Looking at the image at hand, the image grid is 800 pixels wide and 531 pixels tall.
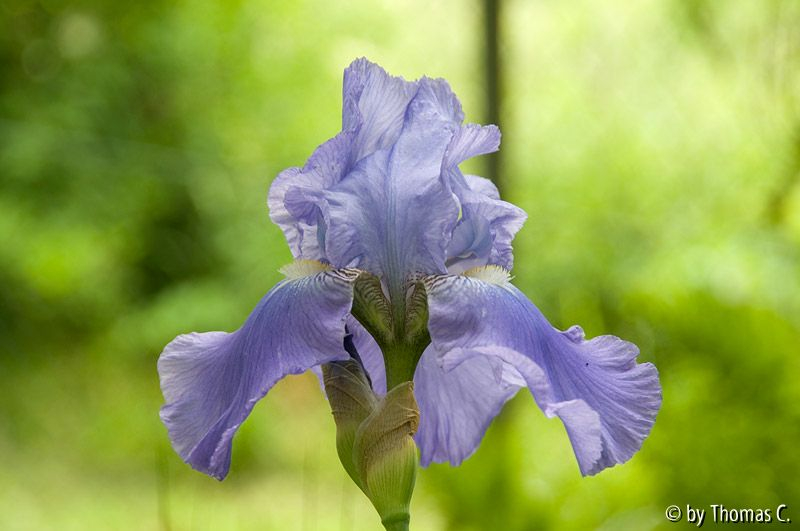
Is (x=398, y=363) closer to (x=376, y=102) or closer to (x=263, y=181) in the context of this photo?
(x=376, y=102)

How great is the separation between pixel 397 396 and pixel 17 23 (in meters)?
3.85

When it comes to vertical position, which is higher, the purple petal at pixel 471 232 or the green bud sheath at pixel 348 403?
the purple petal at pixel 471 232

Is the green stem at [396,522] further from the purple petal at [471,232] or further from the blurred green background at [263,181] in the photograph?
the blurred green background at [263,181]

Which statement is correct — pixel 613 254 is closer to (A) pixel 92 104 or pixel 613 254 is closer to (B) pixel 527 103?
(B) pixel 527 103

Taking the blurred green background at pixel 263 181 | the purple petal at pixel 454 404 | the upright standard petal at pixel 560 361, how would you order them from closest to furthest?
the upright standard petal at pixel 560 361
the purple petal at pixel 454 404
the blurred green background at pixel 263 181

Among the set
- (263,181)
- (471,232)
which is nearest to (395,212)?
(471,232)

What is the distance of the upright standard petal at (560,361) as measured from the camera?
380 mm

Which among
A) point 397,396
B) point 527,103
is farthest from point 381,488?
point 527,103

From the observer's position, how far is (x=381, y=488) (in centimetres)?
40

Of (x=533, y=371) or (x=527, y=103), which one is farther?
(x=527, y=103)

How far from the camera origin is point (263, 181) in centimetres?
348

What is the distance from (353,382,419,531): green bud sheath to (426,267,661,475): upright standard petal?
3 centimetres

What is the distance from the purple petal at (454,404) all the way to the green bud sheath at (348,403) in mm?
63

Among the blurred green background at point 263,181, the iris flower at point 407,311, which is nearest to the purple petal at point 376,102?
the iris flower at point 407,311
